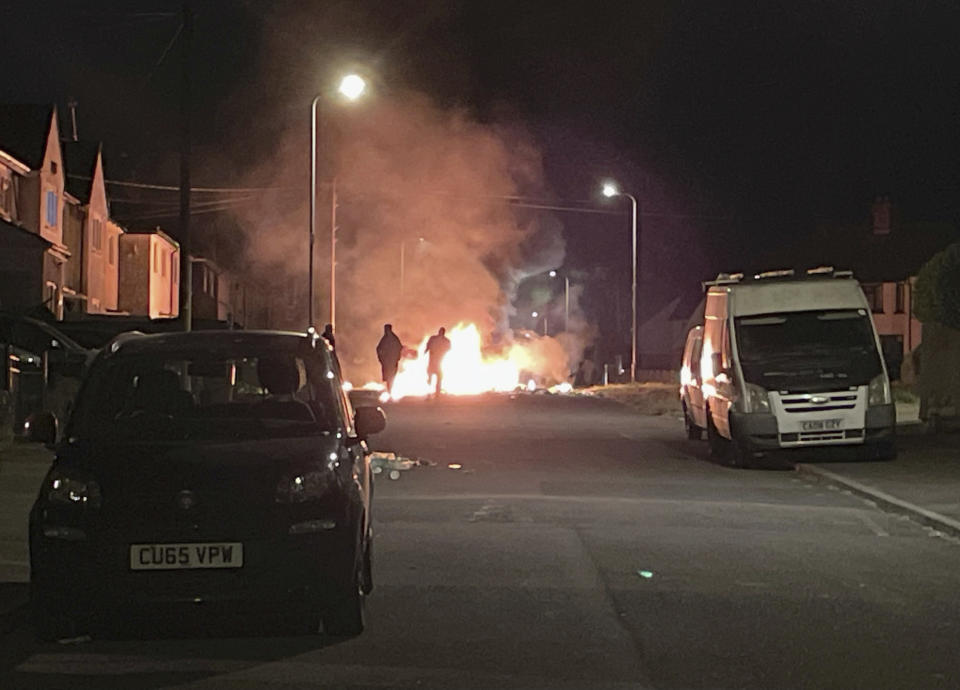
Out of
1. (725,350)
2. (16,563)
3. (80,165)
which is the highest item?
(80,165)

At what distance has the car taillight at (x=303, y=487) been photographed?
7289 millimetres

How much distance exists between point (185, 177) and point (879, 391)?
31.5 feet

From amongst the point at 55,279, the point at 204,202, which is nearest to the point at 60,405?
the point at 55,279

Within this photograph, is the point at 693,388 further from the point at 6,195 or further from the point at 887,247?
the point at 887,247

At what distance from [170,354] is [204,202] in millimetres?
46684

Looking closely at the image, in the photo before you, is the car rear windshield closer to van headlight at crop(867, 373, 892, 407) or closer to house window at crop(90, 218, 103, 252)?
van headlight at crop(867, 373, 892, 407)

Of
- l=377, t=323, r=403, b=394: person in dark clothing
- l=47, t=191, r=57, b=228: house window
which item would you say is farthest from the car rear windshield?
l=47, t=191, r=57, b=228: house window

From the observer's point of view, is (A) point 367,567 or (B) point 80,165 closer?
(A) point 367,567

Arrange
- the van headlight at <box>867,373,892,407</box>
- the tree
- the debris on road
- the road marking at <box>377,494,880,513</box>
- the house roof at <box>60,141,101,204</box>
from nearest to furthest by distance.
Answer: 1. the road marking at <box>377,494,880,513</box>
2. the debris on road
3. the van headlight at <box>867,373,892,407</box>
4. the tree
5. the house roof at <box>60,141,101,204</box>

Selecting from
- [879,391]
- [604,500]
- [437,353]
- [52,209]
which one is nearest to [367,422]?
[604,500]

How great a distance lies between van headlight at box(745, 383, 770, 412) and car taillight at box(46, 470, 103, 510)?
41.2 feet

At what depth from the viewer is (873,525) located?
43.0 ft

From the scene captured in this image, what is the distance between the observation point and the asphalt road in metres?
6.94

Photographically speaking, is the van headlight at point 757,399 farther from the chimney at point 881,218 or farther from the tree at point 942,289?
the chimney at point 881,218
